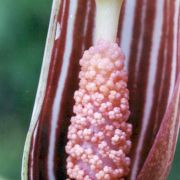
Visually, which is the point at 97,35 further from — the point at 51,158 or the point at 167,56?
the point at 51,158

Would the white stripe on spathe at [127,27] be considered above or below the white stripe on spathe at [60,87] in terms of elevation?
above

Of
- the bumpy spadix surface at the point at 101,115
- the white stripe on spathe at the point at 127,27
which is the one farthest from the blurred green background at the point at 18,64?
the bumpy spadix surface at the point at 101,115

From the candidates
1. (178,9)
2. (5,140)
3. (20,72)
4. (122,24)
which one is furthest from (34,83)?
(178,9)

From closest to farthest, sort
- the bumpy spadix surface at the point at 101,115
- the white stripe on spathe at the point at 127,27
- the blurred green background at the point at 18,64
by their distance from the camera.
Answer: the bumpy spadix surface at the point at 101,115 < the white stripe on spathe at the point at 127,27 < the blurred green background at the point at 18,64

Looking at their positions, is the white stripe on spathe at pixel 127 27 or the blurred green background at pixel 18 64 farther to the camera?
the blurred green background at pixel 18 64

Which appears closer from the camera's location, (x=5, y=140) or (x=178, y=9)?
(x=178, y=9)

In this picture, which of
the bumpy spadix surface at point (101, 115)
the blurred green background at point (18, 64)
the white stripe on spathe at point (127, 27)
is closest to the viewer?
the bumpy spadix surface at point (101, 115)

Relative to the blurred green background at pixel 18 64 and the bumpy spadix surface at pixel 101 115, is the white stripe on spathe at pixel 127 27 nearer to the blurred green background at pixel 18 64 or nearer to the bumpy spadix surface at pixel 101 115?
the bumpy spadix surface at pixel 101 115
